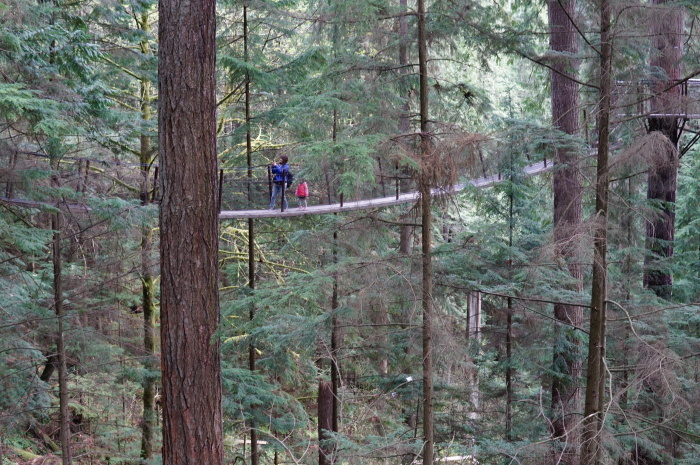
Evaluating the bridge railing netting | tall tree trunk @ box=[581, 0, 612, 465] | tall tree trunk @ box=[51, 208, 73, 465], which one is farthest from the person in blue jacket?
tall tree trunk @ box=[581, 0, 612, 465]

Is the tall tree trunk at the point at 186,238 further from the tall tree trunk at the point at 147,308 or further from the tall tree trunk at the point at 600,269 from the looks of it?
the tall tree trunk at the point at 147,308

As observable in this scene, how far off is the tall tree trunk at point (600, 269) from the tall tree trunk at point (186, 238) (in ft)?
9.14

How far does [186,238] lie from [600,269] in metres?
3.04

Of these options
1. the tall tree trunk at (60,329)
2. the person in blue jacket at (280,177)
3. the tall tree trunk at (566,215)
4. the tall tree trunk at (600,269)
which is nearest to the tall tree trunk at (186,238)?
the tall tree trunk at (600,269)

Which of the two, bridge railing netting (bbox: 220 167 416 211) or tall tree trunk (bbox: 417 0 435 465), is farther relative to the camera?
bridge railing netting (bbox: 220 167 416 211)

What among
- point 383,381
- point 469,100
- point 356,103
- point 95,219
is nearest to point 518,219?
point 383,381

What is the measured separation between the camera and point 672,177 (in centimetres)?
963

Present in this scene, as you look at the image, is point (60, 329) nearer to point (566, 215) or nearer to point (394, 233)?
point (394, 233)

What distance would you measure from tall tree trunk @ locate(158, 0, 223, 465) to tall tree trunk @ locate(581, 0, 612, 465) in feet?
9.14

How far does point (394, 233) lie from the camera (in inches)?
302

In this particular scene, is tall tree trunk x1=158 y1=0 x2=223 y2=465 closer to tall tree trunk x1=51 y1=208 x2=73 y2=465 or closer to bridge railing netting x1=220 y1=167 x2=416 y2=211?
tall tree trunk x1=51 y1=208 x2=73 y2=465

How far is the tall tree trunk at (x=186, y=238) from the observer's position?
364 centimetres

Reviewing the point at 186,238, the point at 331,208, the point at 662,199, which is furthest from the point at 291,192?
the point at 186,238

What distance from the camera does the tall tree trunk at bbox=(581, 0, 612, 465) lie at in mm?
4547
